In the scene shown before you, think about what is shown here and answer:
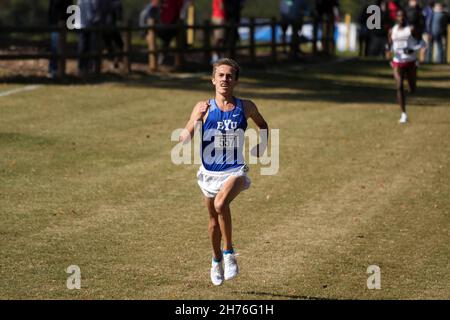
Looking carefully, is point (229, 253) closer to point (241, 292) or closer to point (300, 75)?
point (241, 292)

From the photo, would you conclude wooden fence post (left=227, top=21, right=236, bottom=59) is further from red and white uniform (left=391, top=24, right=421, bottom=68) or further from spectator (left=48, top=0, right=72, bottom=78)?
red and white uniform (left=391, top=24, right=421, bottom=68)

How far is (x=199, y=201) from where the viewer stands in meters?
15.0

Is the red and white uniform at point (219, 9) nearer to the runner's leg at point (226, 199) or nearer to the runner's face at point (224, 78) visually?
the runner's face at point (224, 78)

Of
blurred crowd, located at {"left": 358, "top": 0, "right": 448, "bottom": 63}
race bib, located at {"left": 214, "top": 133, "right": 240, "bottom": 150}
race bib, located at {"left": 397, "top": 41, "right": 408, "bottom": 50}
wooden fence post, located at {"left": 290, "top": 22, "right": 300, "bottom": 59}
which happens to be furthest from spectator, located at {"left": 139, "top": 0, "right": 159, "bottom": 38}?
race bib, located at {"left": 214, "top": 133, "right": 240, "bottom": 150}

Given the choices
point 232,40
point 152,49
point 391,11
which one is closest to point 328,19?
point 391,11

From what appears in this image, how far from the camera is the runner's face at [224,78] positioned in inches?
397

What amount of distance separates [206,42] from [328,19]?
8.41 meters

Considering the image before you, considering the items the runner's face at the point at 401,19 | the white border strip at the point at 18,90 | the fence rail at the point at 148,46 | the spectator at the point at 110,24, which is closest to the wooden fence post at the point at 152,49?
the fence rail at the point at 148,46

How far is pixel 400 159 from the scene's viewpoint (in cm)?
1858

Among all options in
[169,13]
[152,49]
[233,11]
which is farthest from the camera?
[233,11]

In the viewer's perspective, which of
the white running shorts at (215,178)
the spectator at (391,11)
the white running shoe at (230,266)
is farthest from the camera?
the spectator at (391,11)

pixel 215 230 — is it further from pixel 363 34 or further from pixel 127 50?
pixel 363 34

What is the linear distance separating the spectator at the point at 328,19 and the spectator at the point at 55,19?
13.2 metres
